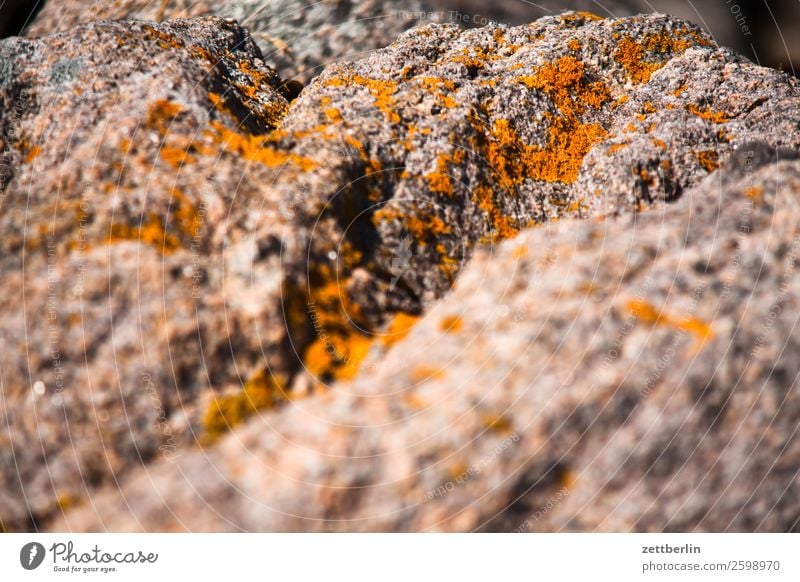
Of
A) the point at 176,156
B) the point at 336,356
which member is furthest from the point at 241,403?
the point at 176,156

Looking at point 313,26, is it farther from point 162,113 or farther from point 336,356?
point 336,356

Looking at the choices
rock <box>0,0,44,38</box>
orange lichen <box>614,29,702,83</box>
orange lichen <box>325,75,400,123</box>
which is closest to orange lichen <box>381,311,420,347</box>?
orange lichen <box>325,75,400,123</box>

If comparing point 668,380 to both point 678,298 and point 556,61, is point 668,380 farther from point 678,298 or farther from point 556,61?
point 556,61

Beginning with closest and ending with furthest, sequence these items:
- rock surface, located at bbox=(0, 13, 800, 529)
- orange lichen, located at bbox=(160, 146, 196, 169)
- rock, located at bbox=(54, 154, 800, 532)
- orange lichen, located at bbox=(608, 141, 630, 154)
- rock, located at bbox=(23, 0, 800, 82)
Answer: rock, located at bbox=(54, 154, 800, 532) < rock surface, located at bbox=(0, 13, 800, 529) < orange lichen, located at bbox=(160, 146, 196, 169) < orange lichen, located at bbox=(608, 141, 630, 154) < rock, located at bbox=(23, 0, 800, 82)

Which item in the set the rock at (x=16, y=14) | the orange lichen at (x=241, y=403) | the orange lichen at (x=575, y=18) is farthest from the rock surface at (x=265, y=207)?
the rock at (x=16, y=14)

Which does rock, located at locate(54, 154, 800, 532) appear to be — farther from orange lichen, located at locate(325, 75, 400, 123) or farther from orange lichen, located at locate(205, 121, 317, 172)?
orange lichen, located at locate(325, 75, 400, 123)

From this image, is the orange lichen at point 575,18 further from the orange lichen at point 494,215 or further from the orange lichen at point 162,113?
the orange lichen at point 162,113
